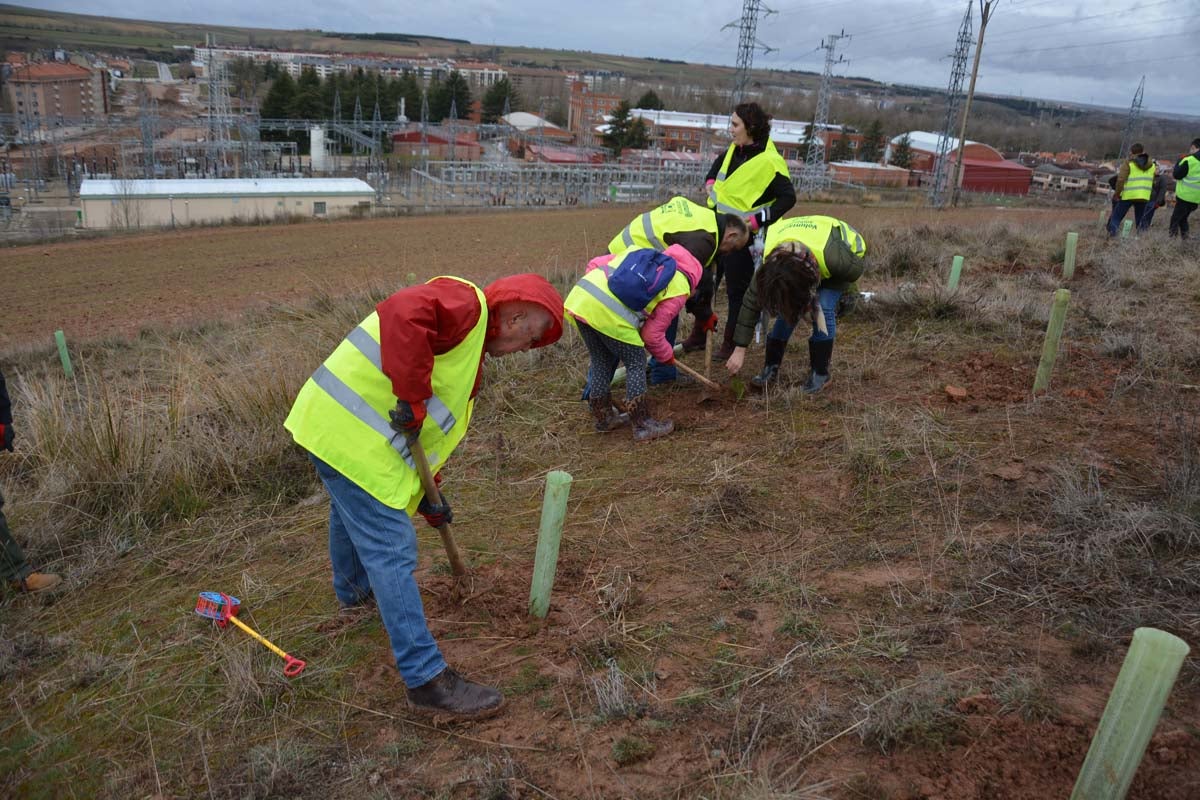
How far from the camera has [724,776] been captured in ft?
7.41

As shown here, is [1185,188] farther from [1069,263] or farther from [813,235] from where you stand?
[813,235]

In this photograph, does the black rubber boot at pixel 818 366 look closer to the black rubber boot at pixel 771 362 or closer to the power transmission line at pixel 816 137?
the black rubber boot at pixel 771 362

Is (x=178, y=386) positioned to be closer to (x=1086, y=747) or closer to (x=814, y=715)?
(x=814, y=715)

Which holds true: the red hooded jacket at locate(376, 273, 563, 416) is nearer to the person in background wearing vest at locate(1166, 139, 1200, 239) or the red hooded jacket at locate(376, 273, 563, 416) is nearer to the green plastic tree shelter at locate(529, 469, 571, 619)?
the green plastic tree shelter at locate(529, 469, 571, 619)

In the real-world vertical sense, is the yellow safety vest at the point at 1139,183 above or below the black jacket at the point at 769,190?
above

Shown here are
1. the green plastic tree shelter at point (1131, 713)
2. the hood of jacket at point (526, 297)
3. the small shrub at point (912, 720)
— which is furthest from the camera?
the hood of jacket at point (526, 297)

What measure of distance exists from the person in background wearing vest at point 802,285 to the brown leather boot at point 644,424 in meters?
0.57

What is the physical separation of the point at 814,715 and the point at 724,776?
0.38m

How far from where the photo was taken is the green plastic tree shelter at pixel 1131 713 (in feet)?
5.93

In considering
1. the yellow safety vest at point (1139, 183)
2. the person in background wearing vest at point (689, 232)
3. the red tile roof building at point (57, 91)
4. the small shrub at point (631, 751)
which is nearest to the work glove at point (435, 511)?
the small shrub at point (631, 751)

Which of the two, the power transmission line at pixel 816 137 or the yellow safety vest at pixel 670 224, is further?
the power transmission line at pixel 816 137

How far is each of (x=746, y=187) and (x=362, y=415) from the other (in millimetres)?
4002

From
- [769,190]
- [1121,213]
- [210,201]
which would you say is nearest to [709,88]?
[210,201]

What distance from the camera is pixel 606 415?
17.0ft
